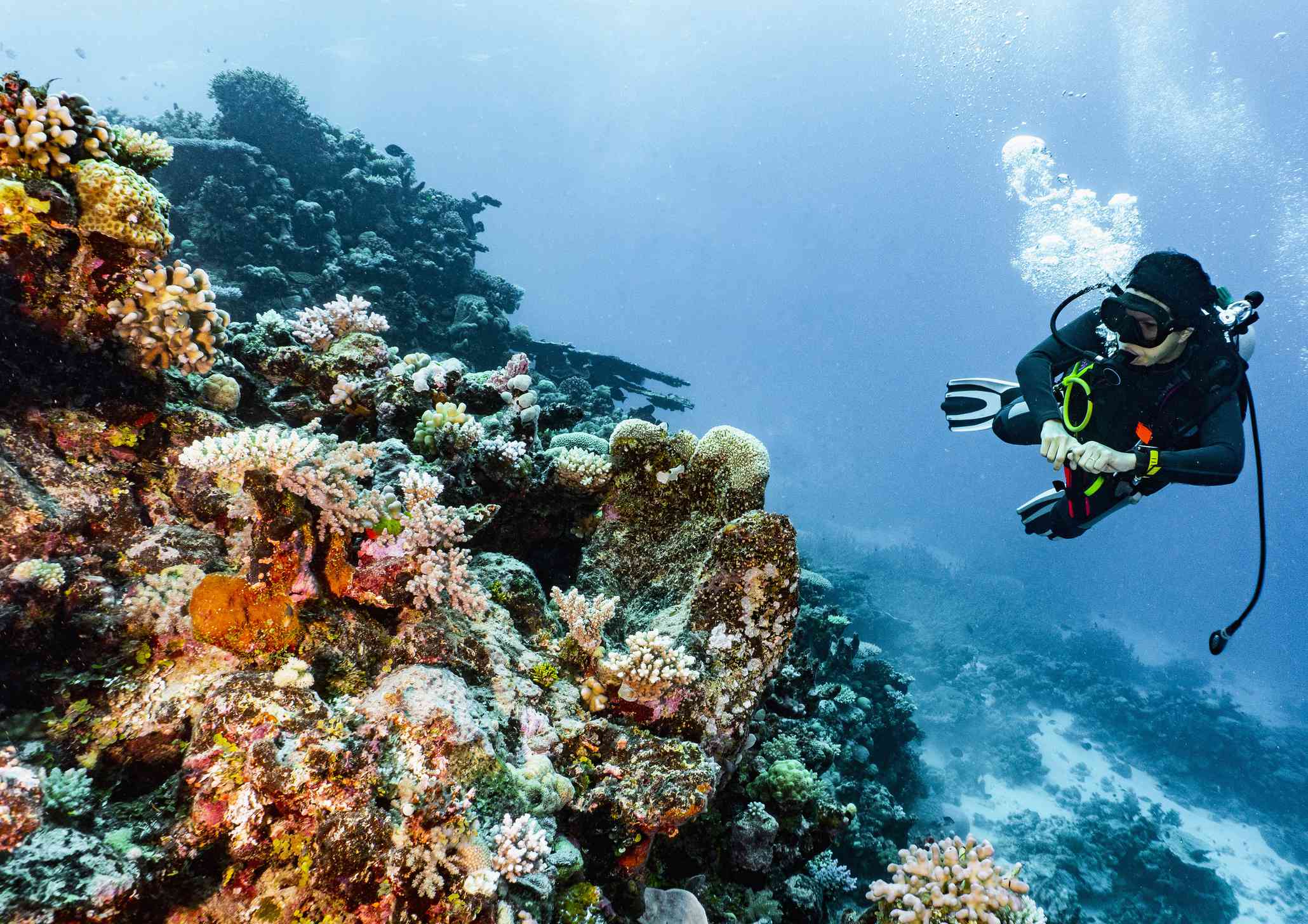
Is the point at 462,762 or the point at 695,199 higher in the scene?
the point at 695,199

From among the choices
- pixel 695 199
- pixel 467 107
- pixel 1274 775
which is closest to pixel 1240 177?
pixel 1274 775

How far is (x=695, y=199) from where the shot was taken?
147 metres

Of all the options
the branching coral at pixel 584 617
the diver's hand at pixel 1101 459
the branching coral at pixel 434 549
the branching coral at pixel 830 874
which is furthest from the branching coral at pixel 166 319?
the branching coral at pixel 830 874

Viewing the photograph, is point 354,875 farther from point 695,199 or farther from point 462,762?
point 695,199

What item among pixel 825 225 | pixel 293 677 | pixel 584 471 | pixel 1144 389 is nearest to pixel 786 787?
pixel 584 471

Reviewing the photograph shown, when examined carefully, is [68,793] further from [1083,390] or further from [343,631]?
[1083,390]

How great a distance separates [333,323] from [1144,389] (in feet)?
24.9

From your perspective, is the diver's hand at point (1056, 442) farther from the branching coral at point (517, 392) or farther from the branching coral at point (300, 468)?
the branching coral at point (300, 468)

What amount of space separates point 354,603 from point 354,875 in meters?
1.45

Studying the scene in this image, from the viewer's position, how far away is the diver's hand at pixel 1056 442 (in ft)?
14.6

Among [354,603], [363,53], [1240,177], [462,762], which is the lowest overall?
[462,762]

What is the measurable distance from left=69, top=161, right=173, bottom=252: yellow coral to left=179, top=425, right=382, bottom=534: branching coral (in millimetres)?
1249

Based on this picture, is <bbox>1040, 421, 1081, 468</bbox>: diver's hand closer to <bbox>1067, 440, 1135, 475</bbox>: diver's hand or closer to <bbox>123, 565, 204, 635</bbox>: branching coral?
<bbox>1067, 440, 1135, 475</bbox>: diver's hand

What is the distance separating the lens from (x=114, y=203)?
3.00m
